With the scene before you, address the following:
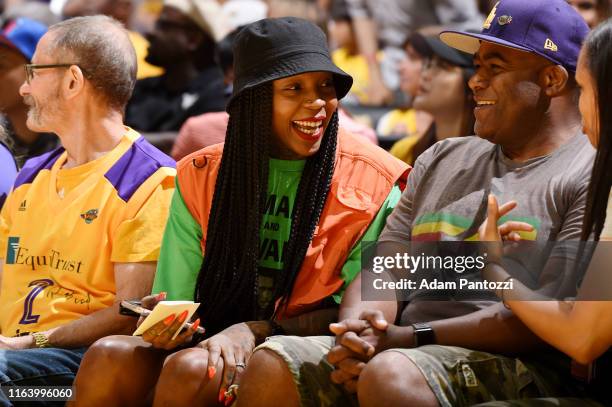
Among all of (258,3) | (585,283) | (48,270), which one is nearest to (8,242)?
(48,270)

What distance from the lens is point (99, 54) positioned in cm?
420

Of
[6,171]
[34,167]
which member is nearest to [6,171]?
[6,171]

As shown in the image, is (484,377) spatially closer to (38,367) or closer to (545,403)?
(545,403)

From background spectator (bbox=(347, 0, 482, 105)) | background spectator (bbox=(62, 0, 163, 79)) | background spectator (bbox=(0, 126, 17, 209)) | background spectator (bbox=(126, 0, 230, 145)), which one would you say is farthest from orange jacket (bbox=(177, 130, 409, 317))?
background spectator (bbox=(62, 0, 163, 79))

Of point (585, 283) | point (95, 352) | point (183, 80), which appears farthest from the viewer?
point (183, 80)

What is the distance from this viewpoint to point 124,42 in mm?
4242

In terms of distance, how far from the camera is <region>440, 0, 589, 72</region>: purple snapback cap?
3281mm

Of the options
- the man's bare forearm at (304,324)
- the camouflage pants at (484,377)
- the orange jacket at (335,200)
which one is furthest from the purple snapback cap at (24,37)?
the camouflage pants at (484,377)

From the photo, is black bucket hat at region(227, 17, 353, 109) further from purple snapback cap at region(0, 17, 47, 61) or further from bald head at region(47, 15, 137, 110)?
purple snapback cap at region(0, 17, 47, 61)

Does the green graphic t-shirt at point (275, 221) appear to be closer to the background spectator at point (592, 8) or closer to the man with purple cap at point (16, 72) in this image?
the man with purple cap at point (16, 72)

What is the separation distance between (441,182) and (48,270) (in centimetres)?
152

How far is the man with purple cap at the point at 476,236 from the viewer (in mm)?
2953

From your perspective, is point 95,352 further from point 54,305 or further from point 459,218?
point 459,218

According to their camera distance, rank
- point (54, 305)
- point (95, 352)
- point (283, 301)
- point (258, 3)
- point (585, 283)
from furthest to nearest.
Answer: point (258, 3)
point (54, 305)
point (283, 301)
point (95, 352)
point (585, 283)
